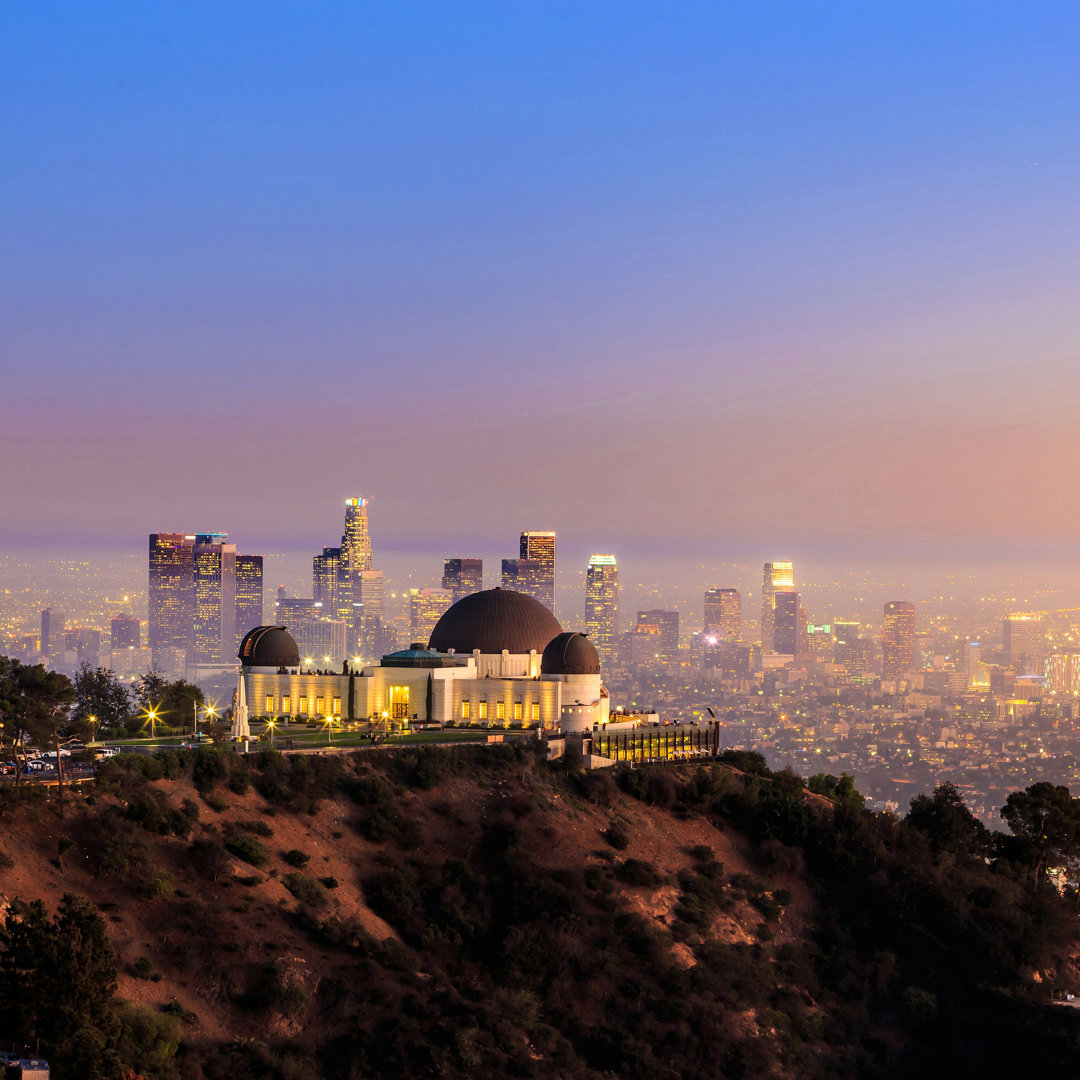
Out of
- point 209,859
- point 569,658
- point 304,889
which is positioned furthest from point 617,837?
point 209,859

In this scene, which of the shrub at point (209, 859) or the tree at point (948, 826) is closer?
the shrub at point (209, 859)

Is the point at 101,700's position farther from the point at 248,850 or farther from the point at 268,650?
the point at 248,850

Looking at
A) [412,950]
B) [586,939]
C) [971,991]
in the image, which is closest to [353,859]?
[412,950]

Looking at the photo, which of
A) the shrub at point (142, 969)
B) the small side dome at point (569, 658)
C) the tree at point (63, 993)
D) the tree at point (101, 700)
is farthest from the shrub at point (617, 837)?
the tree at point (101, 700)

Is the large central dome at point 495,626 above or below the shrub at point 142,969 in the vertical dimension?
above

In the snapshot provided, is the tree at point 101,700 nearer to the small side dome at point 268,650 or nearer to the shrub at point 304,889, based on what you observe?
the small side dome at point 268,650

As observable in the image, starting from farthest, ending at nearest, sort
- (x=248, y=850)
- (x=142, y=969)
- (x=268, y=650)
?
1. (x=268, y=650)
2. (x=248, y=850)
3. (x=142, y=969)

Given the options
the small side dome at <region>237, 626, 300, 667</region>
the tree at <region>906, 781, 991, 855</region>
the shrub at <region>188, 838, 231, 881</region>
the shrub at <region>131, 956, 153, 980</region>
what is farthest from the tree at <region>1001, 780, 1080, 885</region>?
the shrub at <region>131, 956, 153, 980</region>
